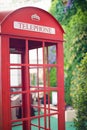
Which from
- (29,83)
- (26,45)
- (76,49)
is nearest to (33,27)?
(26,45)

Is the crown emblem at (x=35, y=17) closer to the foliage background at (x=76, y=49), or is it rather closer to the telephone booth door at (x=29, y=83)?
the telephone booth door at (x=29, y=83)

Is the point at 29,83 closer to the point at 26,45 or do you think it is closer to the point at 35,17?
the point at 26,45

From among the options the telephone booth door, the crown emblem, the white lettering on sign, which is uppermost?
the crown emblem

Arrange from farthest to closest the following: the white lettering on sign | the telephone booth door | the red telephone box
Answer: the telephone booth door < the white lettering on sign < the red telephone box

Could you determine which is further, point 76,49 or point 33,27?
point 76,49

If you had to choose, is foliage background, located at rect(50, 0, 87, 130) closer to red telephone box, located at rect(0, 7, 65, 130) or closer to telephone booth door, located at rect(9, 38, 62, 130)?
telephone booth door, located at rect(9, 38, 62, 130)

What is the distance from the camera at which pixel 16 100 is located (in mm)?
5738

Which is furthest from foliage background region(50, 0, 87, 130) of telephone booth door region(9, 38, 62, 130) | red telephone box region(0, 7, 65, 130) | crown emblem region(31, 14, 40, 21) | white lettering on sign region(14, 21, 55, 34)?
crown emblem region(31, 14, 40, 21)

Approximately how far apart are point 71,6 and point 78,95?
2.44m

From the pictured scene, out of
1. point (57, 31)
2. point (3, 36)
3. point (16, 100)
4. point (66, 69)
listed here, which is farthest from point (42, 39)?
point (66, 69)

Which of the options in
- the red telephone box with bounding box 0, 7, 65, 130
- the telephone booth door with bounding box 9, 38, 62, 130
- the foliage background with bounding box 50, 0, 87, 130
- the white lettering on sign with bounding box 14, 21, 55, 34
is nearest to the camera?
the red telephone box with bounding box 0, 7, 65, 130

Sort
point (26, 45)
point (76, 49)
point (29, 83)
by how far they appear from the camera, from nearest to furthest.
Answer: point (26, 45) → point (29, 83) → point (76, 49)

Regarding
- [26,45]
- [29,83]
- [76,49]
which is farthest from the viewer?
[76,49]

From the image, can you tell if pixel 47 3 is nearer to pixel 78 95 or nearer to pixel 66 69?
pixel 66 69
